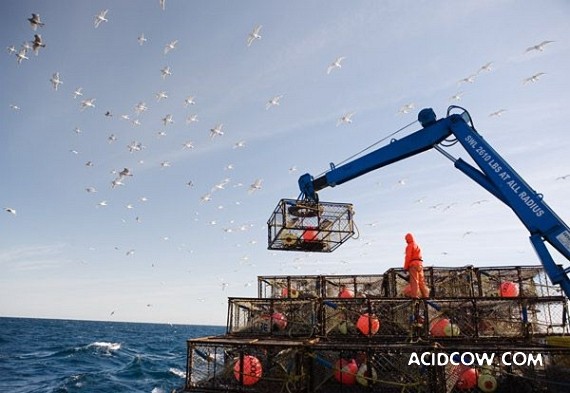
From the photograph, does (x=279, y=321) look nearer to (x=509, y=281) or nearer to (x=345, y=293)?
(x=345, y=293)

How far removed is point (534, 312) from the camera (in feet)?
31.8

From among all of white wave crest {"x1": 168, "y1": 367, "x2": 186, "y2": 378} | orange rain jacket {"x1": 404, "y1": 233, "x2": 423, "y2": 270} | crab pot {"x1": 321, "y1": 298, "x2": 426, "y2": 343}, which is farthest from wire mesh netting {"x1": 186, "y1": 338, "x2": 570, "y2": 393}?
white wave crest {"x1": 168, "y1": 367, "x2": 186, "y2": 378}

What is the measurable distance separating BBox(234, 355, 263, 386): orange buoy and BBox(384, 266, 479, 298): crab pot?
19.7ft

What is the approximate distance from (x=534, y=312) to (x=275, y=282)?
837cm

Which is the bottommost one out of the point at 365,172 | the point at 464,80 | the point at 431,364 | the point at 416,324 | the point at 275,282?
the point at 431,364

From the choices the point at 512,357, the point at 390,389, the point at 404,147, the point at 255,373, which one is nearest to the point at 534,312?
the point at 512,357

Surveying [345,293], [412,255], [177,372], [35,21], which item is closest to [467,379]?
[412,255]

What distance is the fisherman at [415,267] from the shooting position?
32.6 feet

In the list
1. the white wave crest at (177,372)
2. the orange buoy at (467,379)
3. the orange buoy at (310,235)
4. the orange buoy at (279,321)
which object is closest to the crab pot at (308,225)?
the orange buoy at (310,235)

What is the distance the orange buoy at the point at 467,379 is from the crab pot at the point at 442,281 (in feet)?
13.5

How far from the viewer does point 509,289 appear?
37.2ft

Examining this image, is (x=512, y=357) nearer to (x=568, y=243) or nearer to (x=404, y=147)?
(x=568, y=243)

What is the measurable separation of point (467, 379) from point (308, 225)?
546 centimetres

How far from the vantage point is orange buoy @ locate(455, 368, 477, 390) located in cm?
788
